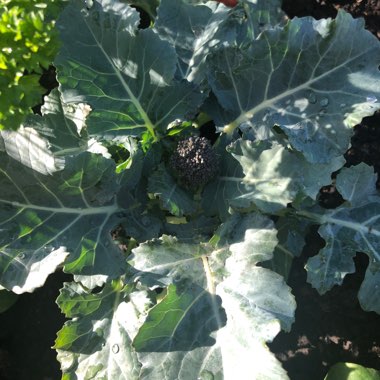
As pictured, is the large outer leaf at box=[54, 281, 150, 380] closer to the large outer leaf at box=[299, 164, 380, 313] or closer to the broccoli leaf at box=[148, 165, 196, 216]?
the broccoli leaf at box=[148, 165, 196, 216]

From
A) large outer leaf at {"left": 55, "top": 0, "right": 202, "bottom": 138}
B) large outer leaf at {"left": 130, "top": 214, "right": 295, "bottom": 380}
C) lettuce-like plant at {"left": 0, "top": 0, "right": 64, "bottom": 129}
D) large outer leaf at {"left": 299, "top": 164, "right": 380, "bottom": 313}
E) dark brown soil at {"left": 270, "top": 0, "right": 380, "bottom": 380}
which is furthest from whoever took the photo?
dark brown soil at {"left": 270, "top": 0, "right": 380, "bottom": 380}

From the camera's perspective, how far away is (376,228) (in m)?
1.48

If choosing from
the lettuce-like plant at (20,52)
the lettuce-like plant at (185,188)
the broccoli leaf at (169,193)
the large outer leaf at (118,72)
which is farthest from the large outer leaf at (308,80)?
the lettuce-like plant at (20,52)

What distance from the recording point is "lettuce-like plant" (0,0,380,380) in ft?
4.05

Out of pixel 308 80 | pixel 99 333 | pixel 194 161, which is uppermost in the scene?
pixel 308 80

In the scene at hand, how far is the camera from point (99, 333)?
55.9 inches

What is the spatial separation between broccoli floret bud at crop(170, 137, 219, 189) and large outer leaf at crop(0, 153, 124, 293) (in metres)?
0.18

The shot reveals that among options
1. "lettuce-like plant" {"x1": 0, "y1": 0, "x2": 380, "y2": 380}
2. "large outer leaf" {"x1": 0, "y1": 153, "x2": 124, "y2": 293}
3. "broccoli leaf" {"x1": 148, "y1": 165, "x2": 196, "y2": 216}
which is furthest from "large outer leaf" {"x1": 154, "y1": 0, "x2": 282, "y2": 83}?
"large outer leaf" {"x1": 0, "y1": 153, "x2": 124, "y2": 293}

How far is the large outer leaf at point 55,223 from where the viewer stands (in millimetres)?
1230

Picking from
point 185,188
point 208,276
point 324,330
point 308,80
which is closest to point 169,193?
point 185,188

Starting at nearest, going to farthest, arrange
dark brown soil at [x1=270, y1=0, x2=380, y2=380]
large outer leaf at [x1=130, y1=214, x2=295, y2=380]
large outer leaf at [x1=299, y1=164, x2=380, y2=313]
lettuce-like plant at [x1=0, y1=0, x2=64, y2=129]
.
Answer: lettuce-like plant at [x1=0, y1=0, x2=64, y2=129]
large outer leaf at [x1=130, y1=214, x2=295, y2=380]
large outer leaf at [x1=299, y1=164, x2=380, y2=313]
dark brown soil at [x1=270, y1=0, x2=380, y2=380]

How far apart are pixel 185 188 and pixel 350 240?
0.46m

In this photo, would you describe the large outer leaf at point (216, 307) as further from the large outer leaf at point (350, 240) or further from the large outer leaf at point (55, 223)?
the large outer leaf at point (350, 240)

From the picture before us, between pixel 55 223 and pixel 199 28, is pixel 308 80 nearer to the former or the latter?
pixel 199 28
